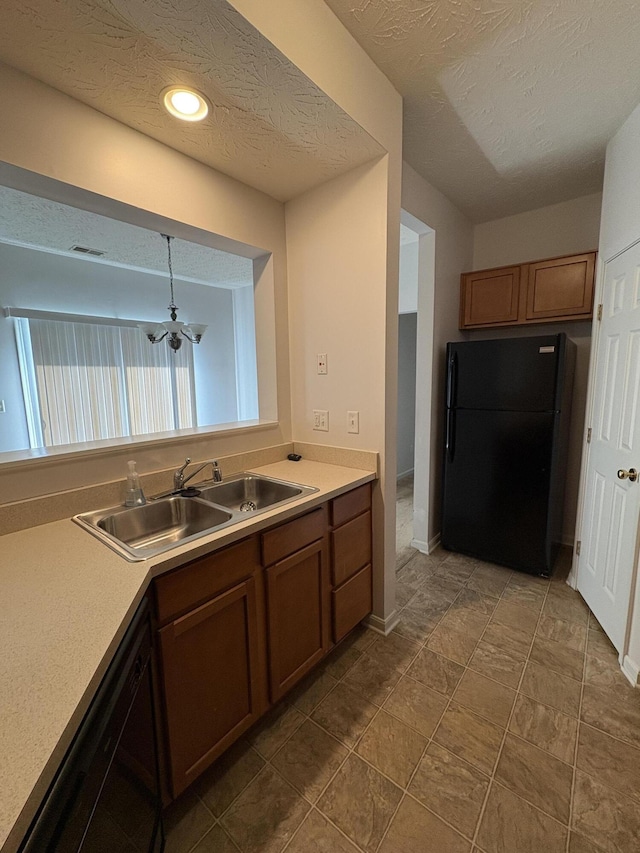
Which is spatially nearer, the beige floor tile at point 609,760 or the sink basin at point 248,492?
the beige floor tile at point 609,760

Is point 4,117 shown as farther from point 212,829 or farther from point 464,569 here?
point 464,569

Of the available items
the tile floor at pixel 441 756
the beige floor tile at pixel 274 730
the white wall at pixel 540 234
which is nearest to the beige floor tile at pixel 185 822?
the tile floor at pixel 441 756

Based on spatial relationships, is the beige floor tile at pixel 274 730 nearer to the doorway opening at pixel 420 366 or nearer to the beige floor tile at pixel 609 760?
the beige floor tile at pixel 609 760

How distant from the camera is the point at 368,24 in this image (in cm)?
134

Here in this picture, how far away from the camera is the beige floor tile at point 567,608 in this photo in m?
2.09

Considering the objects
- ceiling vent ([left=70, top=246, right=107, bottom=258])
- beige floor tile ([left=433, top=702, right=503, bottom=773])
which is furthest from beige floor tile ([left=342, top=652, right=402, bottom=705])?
ceiling vent ([left=70, top=246, right=107, bottom=258])

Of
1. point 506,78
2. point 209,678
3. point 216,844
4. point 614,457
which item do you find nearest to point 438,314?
point 506,78

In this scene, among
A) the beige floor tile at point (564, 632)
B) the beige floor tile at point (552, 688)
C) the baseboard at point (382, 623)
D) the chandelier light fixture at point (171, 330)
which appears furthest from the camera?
the chandelier light fixture at point (171, 330)

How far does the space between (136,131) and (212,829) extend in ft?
8.23

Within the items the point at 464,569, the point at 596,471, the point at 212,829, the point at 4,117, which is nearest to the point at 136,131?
the point at 4,117

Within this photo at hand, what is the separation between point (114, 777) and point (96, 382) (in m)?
4.06

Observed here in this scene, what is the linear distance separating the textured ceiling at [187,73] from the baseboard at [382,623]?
2.35m

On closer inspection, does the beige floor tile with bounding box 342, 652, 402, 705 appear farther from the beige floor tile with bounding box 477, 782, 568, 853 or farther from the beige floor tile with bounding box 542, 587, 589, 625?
the beige floor tile with bounding box 542, 587, 589, 625

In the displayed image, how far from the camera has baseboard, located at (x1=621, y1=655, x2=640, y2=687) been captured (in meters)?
1.61
